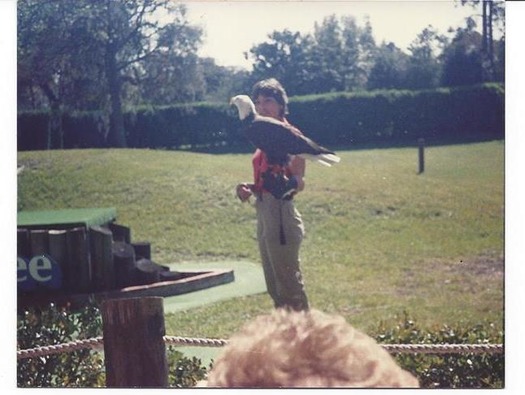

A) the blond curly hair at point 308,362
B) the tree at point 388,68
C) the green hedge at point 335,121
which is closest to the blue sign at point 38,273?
the green hedge at point 335,121

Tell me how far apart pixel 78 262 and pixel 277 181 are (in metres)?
0.83

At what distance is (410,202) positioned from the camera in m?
2.60

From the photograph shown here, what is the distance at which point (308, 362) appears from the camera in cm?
92

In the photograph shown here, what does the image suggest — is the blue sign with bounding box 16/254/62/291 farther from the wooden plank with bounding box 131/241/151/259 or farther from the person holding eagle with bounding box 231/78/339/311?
the person holding eagle with bounding box 231/78/339/311

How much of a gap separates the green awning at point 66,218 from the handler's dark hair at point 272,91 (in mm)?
672

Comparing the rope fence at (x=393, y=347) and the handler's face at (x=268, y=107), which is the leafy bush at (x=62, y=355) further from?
the handler's face at (x=268, y=107)

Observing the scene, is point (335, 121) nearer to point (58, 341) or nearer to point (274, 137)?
point (274, 137)

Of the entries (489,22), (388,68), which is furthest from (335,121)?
→ (489,22)

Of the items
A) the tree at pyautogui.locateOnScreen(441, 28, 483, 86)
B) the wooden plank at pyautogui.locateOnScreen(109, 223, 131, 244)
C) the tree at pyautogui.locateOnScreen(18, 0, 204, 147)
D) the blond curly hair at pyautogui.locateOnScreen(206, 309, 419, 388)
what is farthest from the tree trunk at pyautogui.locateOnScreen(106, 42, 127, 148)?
the blond curly hair at pyautogui.locateOnScreen(206, 309, 419, 388)

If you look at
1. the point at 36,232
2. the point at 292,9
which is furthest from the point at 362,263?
the point at 36,232

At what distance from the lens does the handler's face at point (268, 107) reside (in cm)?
237

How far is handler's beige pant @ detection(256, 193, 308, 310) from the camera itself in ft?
7.91

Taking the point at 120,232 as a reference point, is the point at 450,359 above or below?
below

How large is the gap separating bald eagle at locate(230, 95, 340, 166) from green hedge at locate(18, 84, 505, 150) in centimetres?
4
